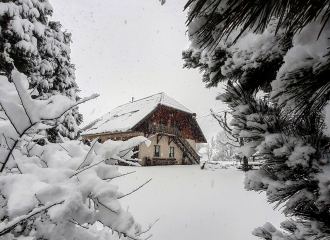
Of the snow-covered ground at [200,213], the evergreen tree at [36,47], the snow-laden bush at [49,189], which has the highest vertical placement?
the evergreen tree at [36,47]

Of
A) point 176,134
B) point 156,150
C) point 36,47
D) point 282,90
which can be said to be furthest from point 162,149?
point 282,90

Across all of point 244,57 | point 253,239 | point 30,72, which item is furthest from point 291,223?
point 30,72

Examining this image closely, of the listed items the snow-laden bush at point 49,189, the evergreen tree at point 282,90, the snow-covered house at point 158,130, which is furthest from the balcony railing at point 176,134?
the snow-laden bush at point 49,189

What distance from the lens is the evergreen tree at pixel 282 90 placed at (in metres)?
0.63

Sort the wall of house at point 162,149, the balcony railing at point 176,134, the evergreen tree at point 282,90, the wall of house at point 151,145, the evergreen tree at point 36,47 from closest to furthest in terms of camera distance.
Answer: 1. the evergreen tree at point 282,90
2. the evergreen tree at point 36,47
3. the wall of house at point 151,145
4. the wall of house at point 162,149
5. the balcony railing at point 176,134

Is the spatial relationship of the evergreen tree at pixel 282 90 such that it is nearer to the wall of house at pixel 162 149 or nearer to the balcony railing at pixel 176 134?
the wall of house at pixel 162 149

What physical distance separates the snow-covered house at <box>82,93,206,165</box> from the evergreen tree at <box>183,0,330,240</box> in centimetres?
1318

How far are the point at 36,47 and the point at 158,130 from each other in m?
11.1

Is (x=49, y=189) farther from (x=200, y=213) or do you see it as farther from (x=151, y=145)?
(x=151, y=145)

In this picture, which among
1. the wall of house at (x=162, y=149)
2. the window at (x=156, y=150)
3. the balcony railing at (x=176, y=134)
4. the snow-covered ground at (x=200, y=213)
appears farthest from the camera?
the window at (x=156, y=150)

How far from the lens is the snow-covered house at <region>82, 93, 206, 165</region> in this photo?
15.5 m

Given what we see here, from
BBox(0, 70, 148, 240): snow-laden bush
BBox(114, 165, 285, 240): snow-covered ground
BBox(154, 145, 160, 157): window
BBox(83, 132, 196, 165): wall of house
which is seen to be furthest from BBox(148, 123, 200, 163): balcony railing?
BBox(0, 70, 148, 240): snow-laden bush

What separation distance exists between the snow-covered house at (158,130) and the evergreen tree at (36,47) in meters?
5.37

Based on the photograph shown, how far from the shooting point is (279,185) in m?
0.91
